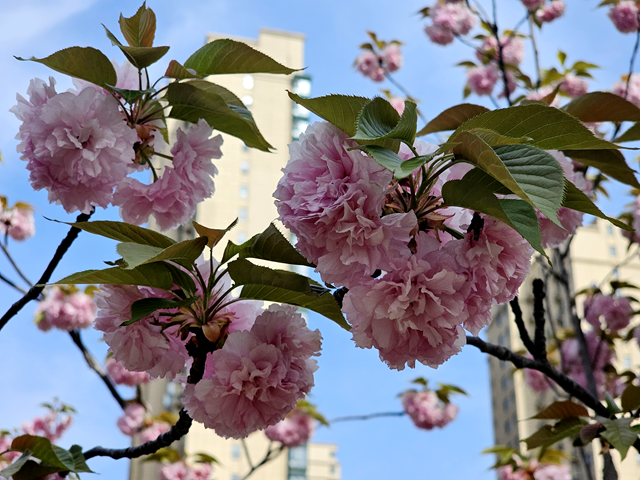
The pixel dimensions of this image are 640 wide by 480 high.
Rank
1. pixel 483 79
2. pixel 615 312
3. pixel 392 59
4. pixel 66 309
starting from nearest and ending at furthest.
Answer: pixel 615 312
pixel 66 309
pixel 483 79
pixel 392 59

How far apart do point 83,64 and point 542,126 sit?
0.79m

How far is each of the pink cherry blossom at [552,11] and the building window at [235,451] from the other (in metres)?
20.4

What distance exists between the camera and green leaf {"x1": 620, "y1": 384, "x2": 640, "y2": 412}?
4.96 ft

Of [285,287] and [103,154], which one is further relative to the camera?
[103,154]

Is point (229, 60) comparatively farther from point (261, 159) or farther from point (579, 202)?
point (261, 159)

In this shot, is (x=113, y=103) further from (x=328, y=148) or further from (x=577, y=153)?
(x=577, y=153)

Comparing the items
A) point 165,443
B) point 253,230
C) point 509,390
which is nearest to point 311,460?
point 509,390

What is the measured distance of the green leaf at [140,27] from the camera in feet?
3.76

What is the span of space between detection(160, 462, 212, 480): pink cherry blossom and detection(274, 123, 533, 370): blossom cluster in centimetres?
379

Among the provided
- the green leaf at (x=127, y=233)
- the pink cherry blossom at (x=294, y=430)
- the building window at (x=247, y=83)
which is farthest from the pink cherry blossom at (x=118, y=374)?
the building window at (x=247, y=83)

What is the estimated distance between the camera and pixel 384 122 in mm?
757

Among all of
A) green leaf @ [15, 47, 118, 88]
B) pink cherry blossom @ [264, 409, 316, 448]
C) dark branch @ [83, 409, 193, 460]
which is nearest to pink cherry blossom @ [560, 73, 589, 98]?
pink cherry blossom @ [264, 409, 316, 448]

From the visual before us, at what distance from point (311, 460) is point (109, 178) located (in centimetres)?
3318

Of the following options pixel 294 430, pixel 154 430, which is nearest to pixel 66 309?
pixel 154 430
